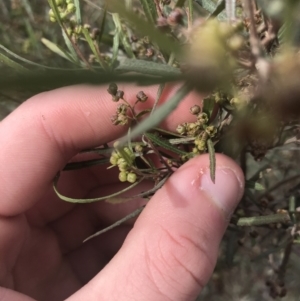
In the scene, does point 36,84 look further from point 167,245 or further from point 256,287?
point 256,287

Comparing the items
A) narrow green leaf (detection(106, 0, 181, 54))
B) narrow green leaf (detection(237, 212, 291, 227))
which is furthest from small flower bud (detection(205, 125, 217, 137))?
narrow green leaf (detection(106, 0, 181, 54))

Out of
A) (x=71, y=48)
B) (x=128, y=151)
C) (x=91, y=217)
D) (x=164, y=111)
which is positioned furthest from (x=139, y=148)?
(x=91, y=217)

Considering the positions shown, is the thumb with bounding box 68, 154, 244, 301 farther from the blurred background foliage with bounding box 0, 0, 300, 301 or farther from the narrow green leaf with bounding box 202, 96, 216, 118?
the narrow green leaf with bounding box 202, 96, 216, 118

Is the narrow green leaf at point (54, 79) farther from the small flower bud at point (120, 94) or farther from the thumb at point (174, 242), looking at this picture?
the thumb at point (174, 242)

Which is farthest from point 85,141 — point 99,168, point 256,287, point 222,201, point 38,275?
point 256,287

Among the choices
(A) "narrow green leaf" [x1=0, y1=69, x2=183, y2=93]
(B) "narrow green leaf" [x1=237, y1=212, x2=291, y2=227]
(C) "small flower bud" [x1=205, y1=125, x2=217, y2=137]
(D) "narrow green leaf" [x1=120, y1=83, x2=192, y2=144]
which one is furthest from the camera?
(B) "narrow green leaf" [x1=237, y1=212, x2=291, y2=227]

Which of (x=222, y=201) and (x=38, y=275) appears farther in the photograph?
(x=38, y=275)
